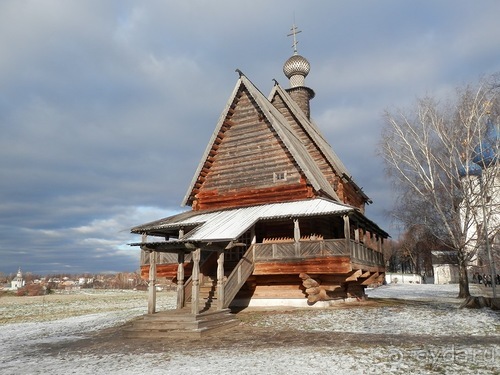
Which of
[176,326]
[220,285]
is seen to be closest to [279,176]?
[220,285]

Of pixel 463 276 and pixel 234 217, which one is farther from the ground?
pixel 234 217

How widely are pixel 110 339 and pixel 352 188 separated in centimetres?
1771

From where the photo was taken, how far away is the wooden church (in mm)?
15203

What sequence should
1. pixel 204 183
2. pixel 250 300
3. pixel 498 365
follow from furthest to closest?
pixel 204 183 < pixel 250 300 < pixel 498 365

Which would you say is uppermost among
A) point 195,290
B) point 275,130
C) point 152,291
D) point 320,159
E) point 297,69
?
point 297,69

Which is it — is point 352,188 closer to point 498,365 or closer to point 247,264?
point 247,264

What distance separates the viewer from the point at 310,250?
51.8 ft

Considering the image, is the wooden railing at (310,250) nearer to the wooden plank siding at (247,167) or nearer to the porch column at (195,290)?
the wooden plank siding at (247,167)

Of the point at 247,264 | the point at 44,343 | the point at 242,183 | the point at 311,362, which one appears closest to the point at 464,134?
the point at 242,183

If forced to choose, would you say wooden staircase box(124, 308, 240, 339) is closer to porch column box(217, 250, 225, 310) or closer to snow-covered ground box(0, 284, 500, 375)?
porch column box(217, 250, 225, 310)

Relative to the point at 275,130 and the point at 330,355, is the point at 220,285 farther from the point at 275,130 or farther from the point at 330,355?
the point at 275,130

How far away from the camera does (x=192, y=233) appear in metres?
15.6

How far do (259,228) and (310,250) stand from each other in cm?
387

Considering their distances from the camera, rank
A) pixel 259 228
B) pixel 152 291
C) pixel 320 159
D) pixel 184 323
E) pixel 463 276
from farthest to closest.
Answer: pixel 320 159 < pixel 463 276 < pixel 259 228 < pixel 152 291 < pixel 184 323
